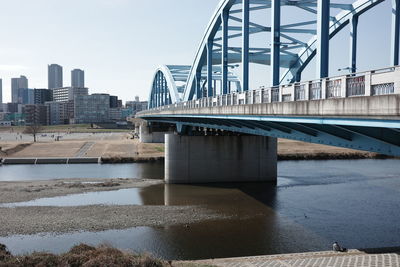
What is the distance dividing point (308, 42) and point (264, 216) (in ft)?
62.5

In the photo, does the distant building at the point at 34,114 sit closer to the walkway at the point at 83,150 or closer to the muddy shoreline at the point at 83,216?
the walkway at the point at 83,150

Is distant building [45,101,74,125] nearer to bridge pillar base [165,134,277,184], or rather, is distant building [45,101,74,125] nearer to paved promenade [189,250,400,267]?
bridge pillar base [165,134,277,184]

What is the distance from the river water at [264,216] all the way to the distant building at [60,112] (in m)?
154

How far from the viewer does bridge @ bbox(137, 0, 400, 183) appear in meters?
11.3

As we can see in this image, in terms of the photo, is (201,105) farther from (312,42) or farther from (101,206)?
(312,42)

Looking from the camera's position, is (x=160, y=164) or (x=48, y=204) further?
(x=160, y=164)

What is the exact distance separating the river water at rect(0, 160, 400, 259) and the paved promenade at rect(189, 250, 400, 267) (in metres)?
1.77

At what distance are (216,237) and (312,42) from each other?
2293 cm

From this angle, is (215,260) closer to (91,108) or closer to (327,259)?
(327,259)

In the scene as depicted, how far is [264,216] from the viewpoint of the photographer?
25562 millimetres

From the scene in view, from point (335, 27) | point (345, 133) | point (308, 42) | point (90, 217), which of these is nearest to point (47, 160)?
point (90, 217)

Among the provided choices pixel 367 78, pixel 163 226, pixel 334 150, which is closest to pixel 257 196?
A: pixel 163 226

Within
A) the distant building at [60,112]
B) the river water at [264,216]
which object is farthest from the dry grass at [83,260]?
the distant building at [60,112]

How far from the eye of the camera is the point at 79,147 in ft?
226
